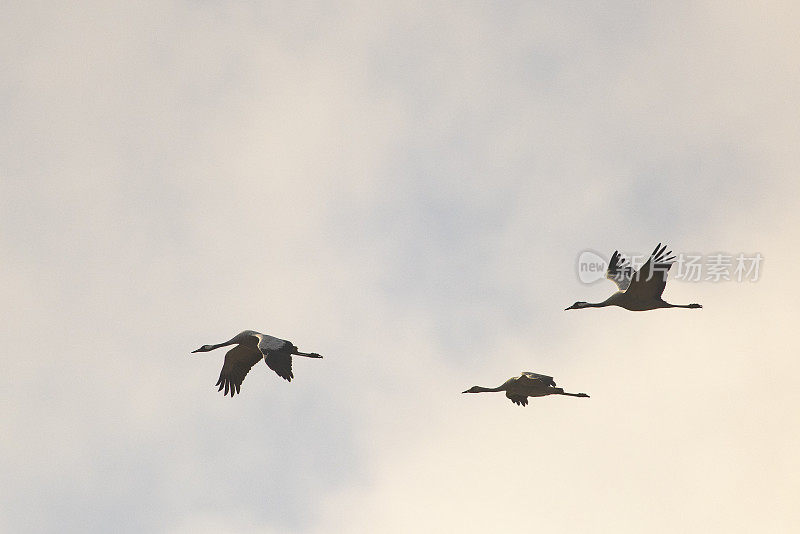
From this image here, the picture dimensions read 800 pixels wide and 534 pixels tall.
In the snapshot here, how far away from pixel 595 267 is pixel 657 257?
385 cm

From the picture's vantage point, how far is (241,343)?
3106 cm

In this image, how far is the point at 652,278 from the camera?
93.5 ft

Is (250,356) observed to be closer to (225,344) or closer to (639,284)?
(225,344)

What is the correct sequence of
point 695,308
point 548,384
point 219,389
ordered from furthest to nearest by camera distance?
point 219,389 → point 695,308 → point 548,384

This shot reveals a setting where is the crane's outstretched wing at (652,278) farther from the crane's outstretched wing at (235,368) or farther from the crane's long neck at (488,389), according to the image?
the crane's outstretched wing at (235,368)

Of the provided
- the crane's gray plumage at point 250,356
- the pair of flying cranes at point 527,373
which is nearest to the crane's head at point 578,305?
the pair of flying cranes at point 527,373

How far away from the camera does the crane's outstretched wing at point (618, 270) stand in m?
31.2

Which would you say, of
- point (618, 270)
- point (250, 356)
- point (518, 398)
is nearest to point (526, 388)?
point (518, 398)

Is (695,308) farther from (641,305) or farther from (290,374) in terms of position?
(290,374)

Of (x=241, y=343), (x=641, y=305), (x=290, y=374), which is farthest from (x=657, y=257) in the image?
(x=241, y=343)

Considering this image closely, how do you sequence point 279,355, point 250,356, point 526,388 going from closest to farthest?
point 279,355, point 526,388, point 250,356

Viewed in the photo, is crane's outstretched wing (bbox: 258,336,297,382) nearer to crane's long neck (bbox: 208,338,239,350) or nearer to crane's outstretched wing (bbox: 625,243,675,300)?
crane's long neck (bbox: 208,338,239,350)

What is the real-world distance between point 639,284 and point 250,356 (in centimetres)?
1263

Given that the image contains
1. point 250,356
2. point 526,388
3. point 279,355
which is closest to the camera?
point 279,355
